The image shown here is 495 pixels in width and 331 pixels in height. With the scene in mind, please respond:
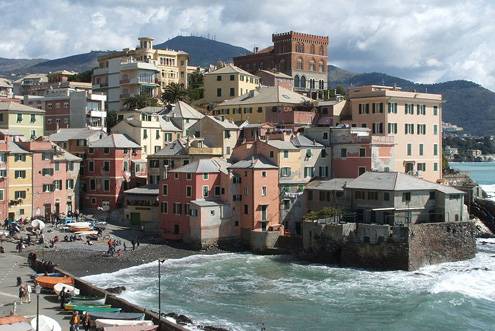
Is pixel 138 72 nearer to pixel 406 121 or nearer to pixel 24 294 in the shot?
pixel 406 121

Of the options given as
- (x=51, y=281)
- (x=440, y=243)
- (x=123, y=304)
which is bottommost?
(x=123, y=304)

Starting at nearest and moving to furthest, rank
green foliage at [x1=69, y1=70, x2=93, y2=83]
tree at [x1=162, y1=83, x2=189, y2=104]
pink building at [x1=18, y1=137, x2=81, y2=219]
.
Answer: pink building at [x1=18, y1=137, x2=81, y2=219] → tree at [x1=162, y1=83, x2=189, y2=104] → green foliage at [x1=69, y1=70, x2=93, y2=83]

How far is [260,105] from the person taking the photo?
3856 inches

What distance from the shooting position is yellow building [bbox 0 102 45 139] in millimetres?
92375

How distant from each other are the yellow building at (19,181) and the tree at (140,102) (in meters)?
34.4

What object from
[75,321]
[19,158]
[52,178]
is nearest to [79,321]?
[75,321]

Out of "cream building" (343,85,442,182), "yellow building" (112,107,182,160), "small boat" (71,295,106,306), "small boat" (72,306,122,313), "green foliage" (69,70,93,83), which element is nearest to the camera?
"small boat" (72,306,122,313)

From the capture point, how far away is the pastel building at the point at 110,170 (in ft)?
285

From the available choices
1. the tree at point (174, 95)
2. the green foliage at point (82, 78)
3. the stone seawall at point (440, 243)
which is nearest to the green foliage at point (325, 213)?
the stone seawall at point (440, 243)

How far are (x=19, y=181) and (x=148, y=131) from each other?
1924 cm

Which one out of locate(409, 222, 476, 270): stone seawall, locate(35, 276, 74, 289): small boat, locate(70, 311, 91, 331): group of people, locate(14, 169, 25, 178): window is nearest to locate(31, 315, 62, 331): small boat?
locate(70, 311, 91, 331): group of people

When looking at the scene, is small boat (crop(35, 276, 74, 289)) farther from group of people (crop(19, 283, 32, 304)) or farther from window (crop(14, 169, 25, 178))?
window (crop(14, 169, 25, 178))

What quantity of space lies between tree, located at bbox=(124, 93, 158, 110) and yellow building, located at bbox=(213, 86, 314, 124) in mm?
14513

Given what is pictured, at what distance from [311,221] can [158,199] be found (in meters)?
19.9
